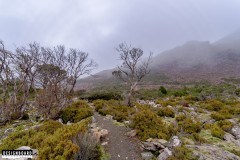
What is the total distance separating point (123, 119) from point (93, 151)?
584 cm

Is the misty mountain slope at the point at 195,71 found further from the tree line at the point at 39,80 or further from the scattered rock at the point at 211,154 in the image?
the scattered rock at the point at 211,154

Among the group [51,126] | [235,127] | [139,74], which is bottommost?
[235,127]

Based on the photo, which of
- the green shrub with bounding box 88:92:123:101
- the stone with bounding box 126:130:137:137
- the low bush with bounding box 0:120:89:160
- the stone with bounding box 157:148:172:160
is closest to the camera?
the low bush with bounding box 0:120:89:160

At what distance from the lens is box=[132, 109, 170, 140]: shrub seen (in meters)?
8.00

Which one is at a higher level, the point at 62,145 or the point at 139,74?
the point at 139,74

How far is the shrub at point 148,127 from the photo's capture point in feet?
26.2

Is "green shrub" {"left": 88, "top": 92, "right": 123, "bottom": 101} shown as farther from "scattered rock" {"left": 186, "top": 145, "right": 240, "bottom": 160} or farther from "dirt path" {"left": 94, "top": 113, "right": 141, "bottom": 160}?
"scattered rock" {"left": 186, "top": 145, "right": 240, "bottom": 160}

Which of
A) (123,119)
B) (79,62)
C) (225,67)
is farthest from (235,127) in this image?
(225,67)

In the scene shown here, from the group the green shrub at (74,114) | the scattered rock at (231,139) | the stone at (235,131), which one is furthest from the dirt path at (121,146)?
the stone at (235,131)

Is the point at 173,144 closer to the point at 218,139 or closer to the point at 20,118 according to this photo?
the point at 218,139

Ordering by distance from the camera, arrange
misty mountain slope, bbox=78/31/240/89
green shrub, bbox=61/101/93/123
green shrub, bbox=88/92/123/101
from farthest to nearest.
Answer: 1. misty mountain slope, bbox=78/31/240/89
2. green shrub, bbox=88/92/123/101
3. green shrub, bbox=61/101/93/123

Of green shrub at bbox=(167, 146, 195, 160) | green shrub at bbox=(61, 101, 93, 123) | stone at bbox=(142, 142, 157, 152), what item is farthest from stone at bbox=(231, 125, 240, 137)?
green shrub at bbox=(61, 101, 93, 123)

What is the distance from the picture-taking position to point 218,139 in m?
8.03

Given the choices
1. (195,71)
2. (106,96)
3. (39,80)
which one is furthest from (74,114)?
(195,71)
